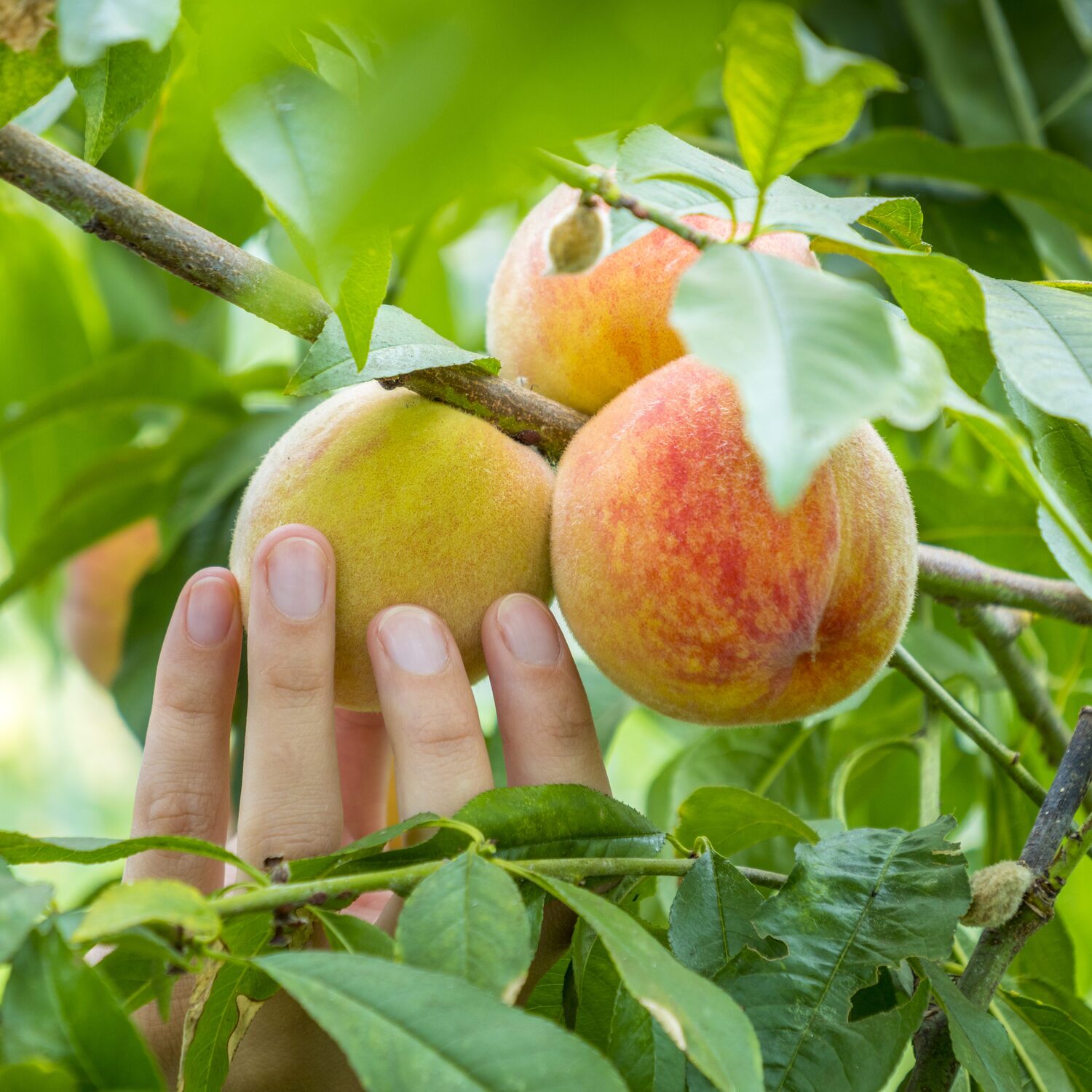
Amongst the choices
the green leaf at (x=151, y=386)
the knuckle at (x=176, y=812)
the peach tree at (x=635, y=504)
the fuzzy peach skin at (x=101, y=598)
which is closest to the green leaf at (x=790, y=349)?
the peach tree at (x=635, y=504)

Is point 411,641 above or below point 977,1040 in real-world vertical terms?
above

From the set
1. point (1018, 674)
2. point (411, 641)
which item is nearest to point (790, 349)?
point (411, 641)

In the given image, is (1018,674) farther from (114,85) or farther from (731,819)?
(114,85)

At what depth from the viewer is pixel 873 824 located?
3.23 feet

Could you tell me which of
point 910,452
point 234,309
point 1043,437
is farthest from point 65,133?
point 1043,437

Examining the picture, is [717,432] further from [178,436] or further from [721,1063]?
[178,436]

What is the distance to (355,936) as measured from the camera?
0.38 metres

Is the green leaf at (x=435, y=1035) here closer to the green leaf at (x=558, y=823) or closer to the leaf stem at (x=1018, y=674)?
the green leaf at (x=558, y=823)

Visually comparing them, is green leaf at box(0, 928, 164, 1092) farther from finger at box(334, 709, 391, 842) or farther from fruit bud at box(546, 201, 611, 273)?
finger at box(334, 709, 391, 842)

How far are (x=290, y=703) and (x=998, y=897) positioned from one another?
361 millimetres

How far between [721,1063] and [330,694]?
0.32 metres

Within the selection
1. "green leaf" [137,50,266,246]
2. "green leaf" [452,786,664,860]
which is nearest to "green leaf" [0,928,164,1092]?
"green leaf" [452,786,664,860]

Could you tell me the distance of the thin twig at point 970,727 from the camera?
2.02 ft

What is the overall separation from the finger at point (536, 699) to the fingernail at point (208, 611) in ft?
0.51
